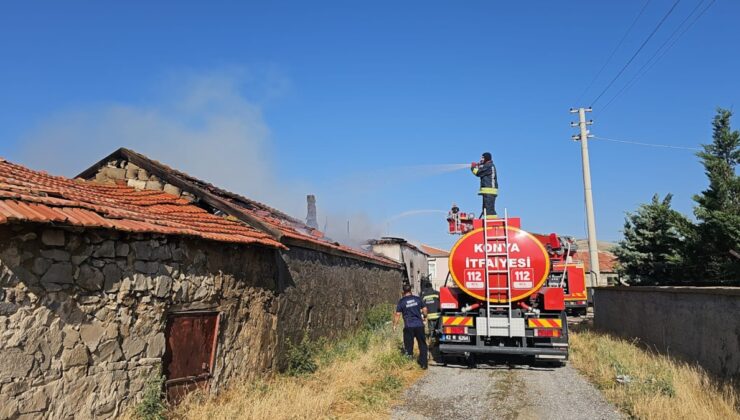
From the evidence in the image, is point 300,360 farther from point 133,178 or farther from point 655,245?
point 655,245

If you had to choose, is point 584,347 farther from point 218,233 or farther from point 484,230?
point 218,233

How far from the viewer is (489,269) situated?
402 inches

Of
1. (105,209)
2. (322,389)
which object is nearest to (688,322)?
(322,389)

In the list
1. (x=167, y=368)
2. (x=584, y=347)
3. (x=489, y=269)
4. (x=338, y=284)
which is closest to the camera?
(x=167, y=368)

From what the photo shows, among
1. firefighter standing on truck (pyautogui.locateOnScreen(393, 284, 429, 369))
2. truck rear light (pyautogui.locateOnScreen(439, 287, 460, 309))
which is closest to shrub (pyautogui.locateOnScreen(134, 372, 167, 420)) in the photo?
firefighter standing on truck (pyautogui.locateOnScreen(393, 284, 429, 369))

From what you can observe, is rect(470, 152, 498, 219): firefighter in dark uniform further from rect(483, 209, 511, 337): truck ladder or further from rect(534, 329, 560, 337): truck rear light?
rect(534, 329, 560, 337): truck rear light

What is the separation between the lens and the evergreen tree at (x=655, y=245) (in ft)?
49.2

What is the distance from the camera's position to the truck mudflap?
32.0 ft

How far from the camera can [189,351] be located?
6.82 meters

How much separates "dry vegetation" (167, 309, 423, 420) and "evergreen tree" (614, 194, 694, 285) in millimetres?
9344

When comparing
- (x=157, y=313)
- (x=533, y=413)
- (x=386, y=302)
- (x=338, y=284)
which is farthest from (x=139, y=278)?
(x=386, y=302)

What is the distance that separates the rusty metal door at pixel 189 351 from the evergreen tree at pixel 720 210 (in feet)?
39.5

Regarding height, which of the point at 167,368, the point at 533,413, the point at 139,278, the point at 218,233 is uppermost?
the point at 218,233

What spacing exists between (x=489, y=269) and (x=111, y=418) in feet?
22.9
